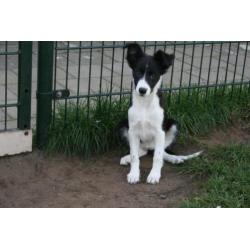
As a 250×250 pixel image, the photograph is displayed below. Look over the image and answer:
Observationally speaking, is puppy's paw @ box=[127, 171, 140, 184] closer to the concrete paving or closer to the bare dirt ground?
the bare dirt ground

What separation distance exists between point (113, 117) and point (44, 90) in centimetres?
77

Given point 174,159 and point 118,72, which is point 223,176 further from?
point 118,72

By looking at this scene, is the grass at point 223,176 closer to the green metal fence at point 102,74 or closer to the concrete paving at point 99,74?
the green metal fence at point 102,74

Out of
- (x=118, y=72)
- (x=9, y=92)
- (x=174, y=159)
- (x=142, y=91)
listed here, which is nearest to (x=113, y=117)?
(x=174, y=159)

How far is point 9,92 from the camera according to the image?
7258 mm

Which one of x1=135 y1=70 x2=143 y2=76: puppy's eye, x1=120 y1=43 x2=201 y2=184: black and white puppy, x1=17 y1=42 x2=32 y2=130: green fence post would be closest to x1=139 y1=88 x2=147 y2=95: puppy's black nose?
x1=120 y1=43 x2=201 y2=184: black and white puppy

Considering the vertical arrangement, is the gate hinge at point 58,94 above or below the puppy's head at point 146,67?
below

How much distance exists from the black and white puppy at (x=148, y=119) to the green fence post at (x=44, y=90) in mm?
716

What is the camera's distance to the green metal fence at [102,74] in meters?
5.47

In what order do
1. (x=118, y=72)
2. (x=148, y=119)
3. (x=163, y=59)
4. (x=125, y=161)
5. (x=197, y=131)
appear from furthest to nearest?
(x=118, y=72) < (x=197, y=131) < (x=125, y=161) < (x=148, y=119) < (x=163, y=59)

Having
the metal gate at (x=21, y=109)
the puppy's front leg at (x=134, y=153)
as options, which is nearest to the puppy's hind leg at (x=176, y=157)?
the puppy's front leg at (x=134, y=153)

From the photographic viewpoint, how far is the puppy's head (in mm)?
4902

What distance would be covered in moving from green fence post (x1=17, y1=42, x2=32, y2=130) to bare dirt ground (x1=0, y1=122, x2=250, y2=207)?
34 cm

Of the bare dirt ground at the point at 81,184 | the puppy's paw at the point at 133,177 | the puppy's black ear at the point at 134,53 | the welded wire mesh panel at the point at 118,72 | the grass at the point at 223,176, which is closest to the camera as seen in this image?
the grass at the point at 223,176
